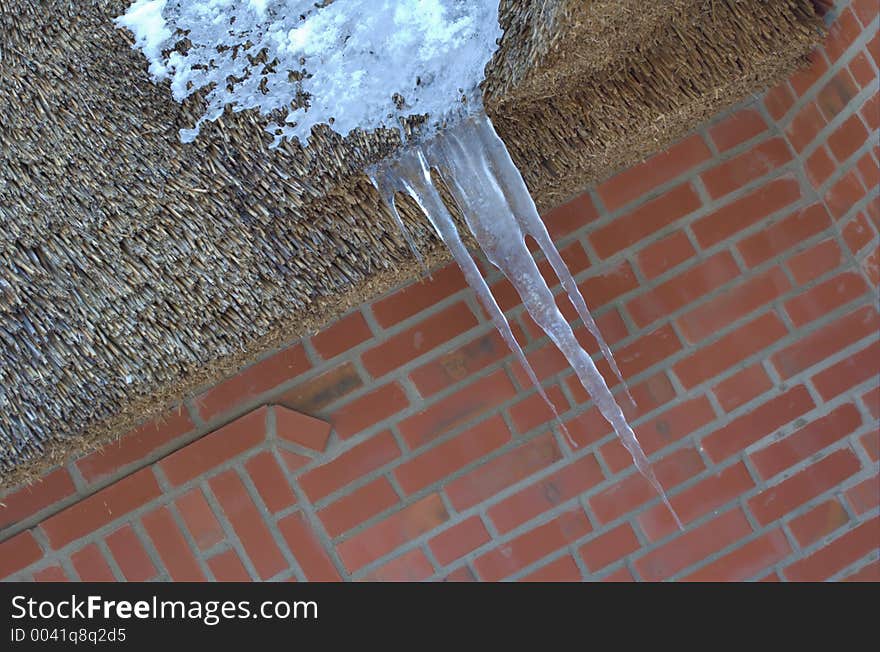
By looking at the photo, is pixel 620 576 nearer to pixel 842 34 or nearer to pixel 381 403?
pixel 381 403

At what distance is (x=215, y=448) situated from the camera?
6.58 feet

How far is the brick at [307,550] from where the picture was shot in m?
2.01

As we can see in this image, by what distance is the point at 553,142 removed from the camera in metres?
1.62

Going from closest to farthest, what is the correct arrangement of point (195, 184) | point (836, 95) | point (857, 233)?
1. point (195, 184)
2. point (836, 95)
3. point (857, 233)

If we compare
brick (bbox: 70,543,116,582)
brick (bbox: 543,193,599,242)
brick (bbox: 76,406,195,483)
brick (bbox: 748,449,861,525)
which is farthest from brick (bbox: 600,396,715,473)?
brick (bbox: 70,543,116,582)

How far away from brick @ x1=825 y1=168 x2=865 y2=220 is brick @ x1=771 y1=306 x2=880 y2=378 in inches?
8.7

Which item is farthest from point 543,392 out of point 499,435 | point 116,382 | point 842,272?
point 116,382

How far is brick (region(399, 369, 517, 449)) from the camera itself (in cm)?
201

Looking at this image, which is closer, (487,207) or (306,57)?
(306,57)

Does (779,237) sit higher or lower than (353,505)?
higher

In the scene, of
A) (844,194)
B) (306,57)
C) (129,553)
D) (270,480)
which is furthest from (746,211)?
(129,553)

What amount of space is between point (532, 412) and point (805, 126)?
2.71 feet

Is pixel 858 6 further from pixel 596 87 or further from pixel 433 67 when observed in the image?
pixel 433 67
